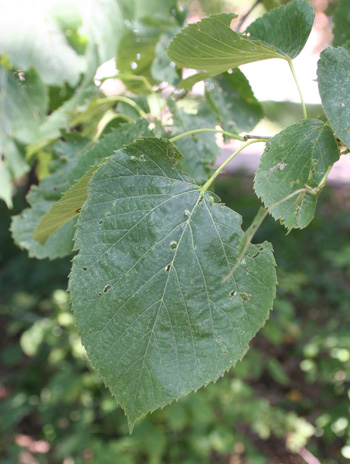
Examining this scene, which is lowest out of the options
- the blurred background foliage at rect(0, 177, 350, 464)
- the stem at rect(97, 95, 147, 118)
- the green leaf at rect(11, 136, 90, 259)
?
the blurred background foliage at rect(0, 177, 350, 464)

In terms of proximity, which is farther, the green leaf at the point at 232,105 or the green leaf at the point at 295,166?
the green leaf at the point at 232,105

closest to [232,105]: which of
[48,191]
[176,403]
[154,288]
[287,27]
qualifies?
[287,27]

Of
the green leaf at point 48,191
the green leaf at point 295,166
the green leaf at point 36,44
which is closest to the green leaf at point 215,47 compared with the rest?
the green leaf at point 295,166

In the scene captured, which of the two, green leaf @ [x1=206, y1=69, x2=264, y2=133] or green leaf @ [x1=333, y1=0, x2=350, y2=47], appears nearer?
green leaf @ [x1=333, y1=0, x2=350, y2=47]

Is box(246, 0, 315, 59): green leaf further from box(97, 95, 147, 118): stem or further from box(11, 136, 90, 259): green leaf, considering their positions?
box(11, 136, 90, 259): green leaf

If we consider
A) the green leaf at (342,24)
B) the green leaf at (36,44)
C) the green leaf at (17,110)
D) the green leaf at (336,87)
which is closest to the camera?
the green leaf at (336,87)

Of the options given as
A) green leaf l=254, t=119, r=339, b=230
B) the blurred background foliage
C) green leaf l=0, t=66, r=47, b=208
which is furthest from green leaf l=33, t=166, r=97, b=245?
the blurred background foliage

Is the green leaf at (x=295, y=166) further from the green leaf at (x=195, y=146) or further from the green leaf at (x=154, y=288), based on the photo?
the green leaf at (x=195, y=146)

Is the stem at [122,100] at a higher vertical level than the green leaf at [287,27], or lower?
lower
